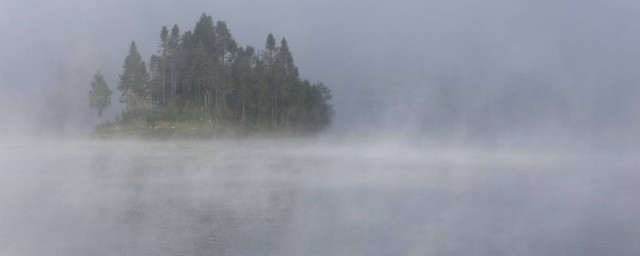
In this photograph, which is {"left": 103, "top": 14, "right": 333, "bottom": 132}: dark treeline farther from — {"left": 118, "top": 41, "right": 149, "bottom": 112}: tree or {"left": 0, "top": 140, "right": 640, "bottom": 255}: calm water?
{"left": 0, "top": 140, "right": 640, "bottom": 255}: calm water

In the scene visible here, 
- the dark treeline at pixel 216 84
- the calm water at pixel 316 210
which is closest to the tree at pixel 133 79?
the dark treeline at pixel 216 84

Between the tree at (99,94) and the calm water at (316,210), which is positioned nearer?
the calm water at (316,210)

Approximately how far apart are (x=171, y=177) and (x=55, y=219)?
3917mm

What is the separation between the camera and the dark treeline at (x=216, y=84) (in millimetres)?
31453

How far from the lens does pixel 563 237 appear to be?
596cm

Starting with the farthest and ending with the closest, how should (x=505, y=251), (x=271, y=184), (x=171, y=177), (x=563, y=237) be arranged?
(x=171, y=177) → (x=271, y=184) → (x=563, y=237) → (x=505, y=251)

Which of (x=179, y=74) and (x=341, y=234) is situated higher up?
(x=179, y=74)

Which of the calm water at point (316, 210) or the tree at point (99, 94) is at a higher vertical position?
the tree at point (99, 94)

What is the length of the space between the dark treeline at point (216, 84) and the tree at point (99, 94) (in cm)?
136

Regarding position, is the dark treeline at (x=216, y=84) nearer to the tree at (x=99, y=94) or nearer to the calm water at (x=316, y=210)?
the tree at (x=99, y=94)

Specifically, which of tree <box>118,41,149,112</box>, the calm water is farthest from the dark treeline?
the calm water

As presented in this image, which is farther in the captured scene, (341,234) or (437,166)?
(437,166)

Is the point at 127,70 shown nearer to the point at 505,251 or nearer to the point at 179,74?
the point at 179,74

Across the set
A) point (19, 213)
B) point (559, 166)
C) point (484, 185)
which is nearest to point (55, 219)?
point (19, 213)
